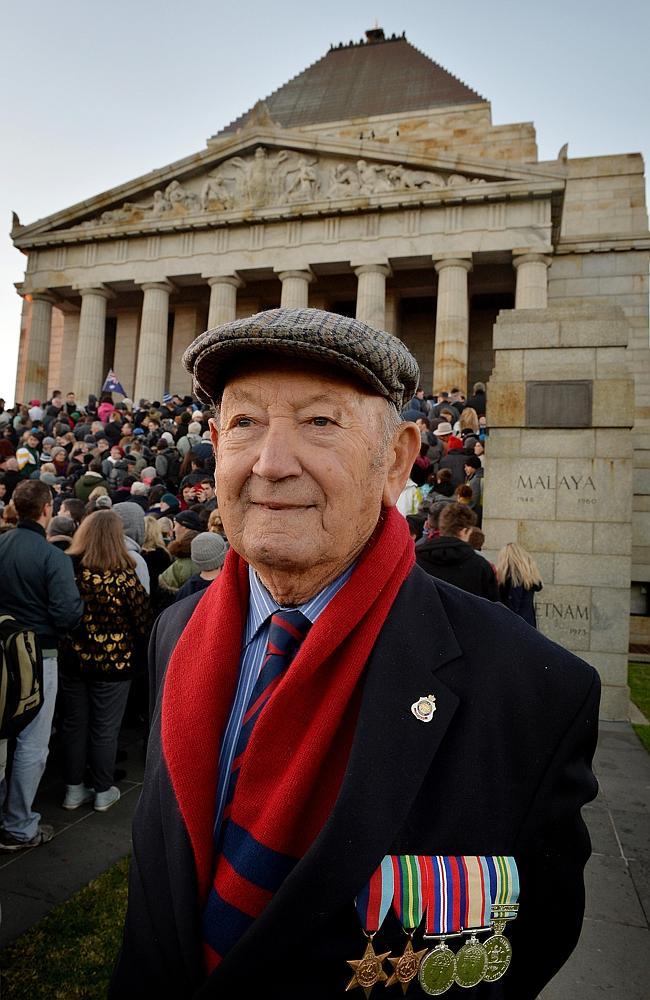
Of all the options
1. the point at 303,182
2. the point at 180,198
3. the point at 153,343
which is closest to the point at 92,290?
the point at 153,343

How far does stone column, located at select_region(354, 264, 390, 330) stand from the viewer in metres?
25.8

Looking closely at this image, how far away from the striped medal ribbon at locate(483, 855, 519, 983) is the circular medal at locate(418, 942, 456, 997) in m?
0.09

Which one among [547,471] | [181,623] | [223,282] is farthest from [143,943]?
[223,282]

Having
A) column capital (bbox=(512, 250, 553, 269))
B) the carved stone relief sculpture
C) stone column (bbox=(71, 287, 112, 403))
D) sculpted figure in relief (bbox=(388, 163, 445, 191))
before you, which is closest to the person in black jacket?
column capital (bbox=(512, 250, 553, 269))

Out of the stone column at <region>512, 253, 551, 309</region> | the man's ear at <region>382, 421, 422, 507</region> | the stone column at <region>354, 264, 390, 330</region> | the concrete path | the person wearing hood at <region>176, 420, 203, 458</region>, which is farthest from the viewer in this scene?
the stone column at <region>354, 264, 390, 330</region>

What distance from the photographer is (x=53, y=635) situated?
14.8ft

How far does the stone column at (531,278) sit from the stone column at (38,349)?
21.2 m

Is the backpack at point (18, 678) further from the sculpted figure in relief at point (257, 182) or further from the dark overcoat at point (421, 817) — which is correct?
the sculpted figure in relief at point (257, 182)

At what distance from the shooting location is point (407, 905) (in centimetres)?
124

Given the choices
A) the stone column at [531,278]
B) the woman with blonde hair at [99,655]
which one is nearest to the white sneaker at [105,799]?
the woman with blonde hair at [99,655]

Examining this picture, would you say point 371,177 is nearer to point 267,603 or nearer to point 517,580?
point 517,580

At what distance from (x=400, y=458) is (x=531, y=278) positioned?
83.1 ft

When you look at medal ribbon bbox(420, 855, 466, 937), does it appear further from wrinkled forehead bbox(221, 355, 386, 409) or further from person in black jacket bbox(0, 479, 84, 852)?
person in black jacket bbox(0, 479, 84, 852)

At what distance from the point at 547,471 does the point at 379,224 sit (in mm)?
21292
